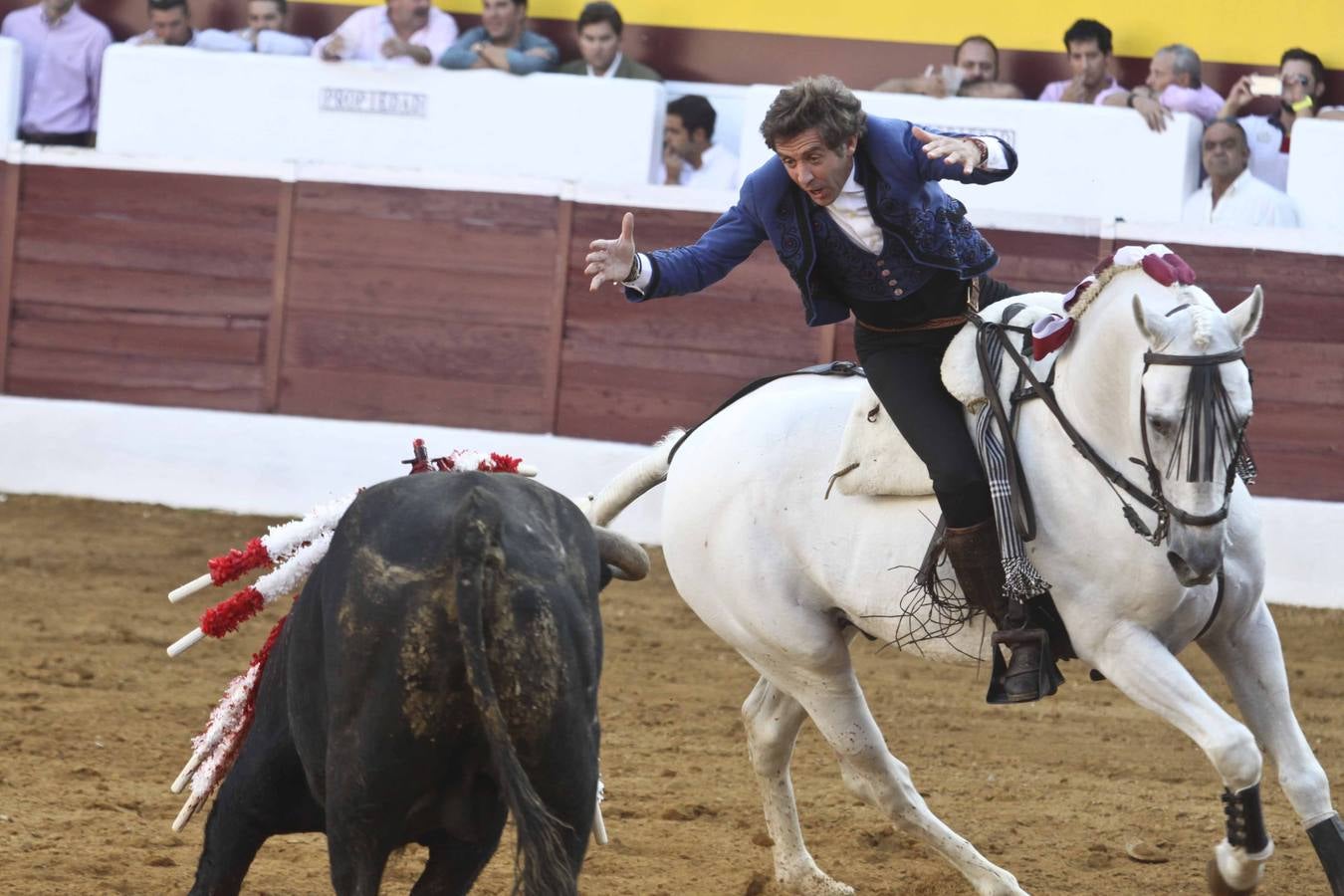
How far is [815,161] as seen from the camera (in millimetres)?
4043

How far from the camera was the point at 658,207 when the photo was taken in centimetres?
975

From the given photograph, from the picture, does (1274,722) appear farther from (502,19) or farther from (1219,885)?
(502,19)

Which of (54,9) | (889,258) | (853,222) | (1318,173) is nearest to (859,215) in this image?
(853,222)

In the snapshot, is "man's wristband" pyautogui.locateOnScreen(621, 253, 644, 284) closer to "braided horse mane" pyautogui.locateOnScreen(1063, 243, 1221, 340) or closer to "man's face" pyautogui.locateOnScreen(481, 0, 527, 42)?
"braided horse mane" pyautogui.locateOnScreen(1063, 243, 1221, 340)

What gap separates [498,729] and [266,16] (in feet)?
29.0

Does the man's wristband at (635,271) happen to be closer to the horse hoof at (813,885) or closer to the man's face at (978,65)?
the horse hoof at (813,885)

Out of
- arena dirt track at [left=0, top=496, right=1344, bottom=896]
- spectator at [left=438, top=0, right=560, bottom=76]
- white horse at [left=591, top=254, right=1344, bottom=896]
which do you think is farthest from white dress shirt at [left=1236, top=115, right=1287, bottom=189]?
white horse at [left=591, top=254, right=1344, bottom=896]

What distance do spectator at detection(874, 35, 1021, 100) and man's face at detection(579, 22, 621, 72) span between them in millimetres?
1592

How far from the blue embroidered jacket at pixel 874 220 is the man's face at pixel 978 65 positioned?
5719 millimetres

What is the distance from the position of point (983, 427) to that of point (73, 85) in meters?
8.32

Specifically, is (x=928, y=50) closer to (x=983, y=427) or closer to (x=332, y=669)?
(x=983, y=427)

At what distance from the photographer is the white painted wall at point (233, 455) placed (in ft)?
32.8

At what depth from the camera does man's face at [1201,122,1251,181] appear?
8.97 m

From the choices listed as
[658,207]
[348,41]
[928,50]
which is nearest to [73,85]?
[348,41]
